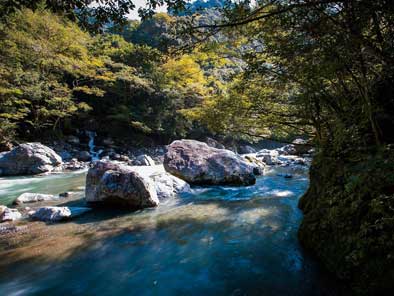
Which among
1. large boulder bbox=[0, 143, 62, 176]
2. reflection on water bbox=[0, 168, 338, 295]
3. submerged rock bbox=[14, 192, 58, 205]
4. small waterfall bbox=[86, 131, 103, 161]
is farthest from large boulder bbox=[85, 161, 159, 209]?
small waterfall bbox=[86, 131, 103, 161]

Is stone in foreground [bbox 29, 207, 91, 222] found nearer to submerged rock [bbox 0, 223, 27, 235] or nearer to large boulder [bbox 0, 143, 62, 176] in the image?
submerged rock [bbox 0, 223, 27, 235]

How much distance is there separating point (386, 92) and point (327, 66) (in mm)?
1497

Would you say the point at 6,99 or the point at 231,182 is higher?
the point at 6,99

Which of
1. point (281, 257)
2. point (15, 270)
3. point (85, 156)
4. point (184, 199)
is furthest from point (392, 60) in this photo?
point (85, 156)

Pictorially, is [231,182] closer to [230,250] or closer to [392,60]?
[230,250]

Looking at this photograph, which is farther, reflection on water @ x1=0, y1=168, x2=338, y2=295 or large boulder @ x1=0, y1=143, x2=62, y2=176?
large boulder @ x1=0, y1=143, x2=62, y2=176

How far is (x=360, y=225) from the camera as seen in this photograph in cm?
260

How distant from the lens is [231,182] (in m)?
8.89

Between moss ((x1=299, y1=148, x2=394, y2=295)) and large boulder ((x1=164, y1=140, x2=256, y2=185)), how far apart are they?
525cm

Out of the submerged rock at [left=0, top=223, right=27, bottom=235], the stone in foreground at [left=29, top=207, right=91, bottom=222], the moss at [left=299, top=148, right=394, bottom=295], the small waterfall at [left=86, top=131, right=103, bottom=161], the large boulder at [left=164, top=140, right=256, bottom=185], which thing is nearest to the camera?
the moss at [left=299, top=148, right=394, bottom=295]

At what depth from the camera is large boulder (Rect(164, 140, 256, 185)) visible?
29.1 feet

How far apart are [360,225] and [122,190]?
4.89m

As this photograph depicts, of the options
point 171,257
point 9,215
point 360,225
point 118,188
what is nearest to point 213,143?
point 118,188

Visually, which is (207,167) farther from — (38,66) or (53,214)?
(38,66)
